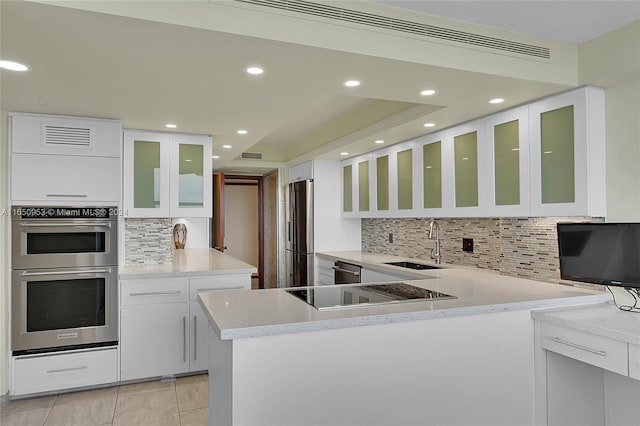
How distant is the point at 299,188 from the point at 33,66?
149 inches

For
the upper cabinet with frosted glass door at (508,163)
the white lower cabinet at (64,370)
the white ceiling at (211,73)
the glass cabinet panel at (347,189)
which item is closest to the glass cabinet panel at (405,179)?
the white ceiling at (211,73)

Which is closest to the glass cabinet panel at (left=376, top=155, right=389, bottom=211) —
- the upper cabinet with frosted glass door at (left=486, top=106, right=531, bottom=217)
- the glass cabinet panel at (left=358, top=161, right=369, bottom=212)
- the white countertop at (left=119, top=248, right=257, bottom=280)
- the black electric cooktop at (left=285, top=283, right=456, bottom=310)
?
the glass cabinet panel at (left=358, top=161, right=369, bottom=212)

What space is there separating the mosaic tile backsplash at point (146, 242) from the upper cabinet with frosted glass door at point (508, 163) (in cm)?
296

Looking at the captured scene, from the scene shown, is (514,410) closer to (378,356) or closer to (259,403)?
(378,356)

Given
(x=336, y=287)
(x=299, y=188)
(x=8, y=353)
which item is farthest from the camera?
(x=299, y=188)

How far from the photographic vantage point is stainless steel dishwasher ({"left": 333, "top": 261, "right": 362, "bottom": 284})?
4536 mm

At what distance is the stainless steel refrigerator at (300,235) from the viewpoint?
562 cm

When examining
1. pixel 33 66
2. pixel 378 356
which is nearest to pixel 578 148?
pixel 378 356

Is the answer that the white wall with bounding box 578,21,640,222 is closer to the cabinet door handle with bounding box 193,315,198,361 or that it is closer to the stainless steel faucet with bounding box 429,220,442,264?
the stainless steel faucet with bounding box 429,220,442,264

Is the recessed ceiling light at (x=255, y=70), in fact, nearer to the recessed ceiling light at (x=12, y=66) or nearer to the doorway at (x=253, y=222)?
the recessed ceiling light at (x=12, y=66)

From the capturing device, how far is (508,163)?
3.00 m

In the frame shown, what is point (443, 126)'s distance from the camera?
11.8 feet

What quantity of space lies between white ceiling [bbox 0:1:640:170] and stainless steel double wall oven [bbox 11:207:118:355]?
844 millimetres

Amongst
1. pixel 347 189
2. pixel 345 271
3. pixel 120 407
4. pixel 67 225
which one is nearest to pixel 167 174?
pixel 67 225
